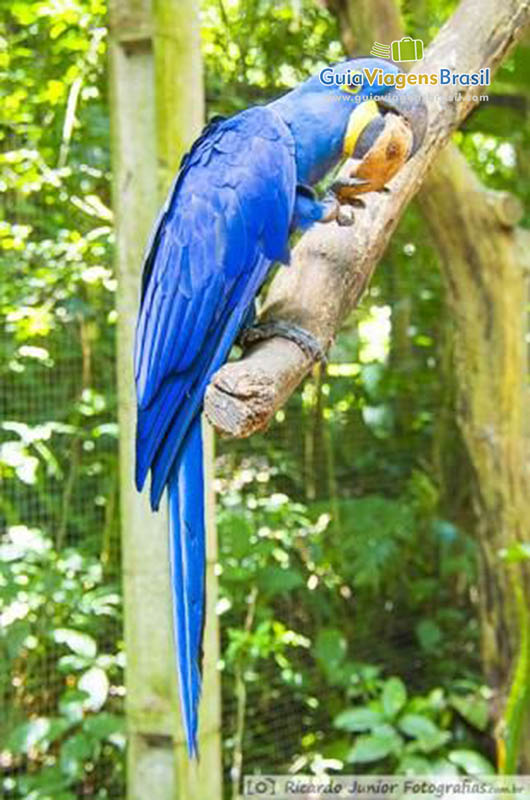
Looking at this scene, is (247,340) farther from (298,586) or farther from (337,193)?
(298,586)

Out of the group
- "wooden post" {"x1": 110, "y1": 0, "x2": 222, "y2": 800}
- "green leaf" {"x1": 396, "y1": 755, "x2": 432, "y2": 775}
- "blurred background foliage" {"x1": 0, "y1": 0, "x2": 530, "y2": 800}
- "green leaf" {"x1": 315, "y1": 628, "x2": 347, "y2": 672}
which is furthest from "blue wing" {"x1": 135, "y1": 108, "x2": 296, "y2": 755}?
Result: "green leaf" {"x1": 315, "y1": 628, "x2": 347, "y2": 672}

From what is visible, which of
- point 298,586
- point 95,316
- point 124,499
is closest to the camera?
point 124,499

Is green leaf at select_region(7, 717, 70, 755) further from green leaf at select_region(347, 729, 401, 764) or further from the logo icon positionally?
the logo icon

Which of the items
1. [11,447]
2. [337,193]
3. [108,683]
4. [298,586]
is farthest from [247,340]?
[298,586]

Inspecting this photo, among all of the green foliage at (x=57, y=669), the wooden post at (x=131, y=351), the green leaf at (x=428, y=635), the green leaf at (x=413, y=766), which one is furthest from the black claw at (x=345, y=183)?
the green leaf at (x=428, y=635)

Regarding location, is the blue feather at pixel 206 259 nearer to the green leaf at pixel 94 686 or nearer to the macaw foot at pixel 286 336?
the macaw foot at pixel 286 336

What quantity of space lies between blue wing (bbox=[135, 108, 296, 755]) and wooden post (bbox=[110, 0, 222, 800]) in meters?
0.23

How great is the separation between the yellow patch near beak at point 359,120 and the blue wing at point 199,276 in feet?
0.18

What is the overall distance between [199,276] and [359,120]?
0.20 meters

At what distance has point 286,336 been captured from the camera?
40.6 inches

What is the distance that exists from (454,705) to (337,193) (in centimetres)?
119

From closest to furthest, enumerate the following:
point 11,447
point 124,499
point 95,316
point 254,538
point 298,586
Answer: point 124,499, point 11,447, point 95,316, point 254,538, point 298,586

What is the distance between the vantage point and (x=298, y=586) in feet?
6.04

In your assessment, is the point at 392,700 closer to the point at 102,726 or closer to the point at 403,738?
the point at 403,738
